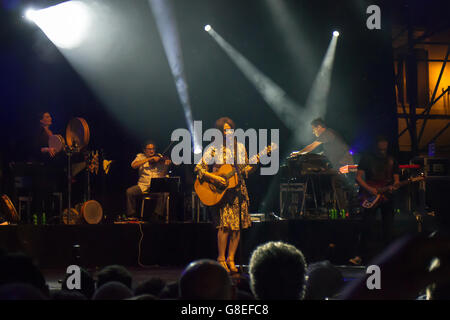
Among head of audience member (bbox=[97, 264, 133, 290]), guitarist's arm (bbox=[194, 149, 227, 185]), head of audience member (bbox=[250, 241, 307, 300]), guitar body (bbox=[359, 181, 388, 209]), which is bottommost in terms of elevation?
head of audience member (bbox=[97, 264, 133, 290])

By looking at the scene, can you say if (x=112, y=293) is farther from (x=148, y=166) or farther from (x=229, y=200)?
(x=148, y=166)

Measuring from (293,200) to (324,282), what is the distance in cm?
705

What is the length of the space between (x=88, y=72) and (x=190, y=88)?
243 centimetres

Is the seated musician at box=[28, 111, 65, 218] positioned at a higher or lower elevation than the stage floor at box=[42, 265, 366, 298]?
higher

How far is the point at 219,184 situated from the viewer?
5824 millimetres

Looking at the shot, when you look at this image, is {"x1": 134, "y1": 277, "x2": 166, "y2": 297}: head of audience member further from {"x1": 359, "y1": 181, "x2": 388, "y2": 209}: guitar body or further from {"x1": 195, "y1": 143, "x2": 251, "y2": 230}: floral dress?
{"x1": 359, "y1": 181, "x2": 388, "y2": 209}: guitar body

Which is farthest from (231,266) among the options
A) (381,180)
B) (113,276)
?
(113,276)

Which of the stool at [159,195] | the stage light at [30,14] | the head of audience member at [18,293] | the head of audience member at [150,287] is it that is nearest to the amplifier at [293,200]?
the stool at [159,195]

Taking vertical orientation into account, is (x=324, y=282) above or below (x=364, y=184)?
below

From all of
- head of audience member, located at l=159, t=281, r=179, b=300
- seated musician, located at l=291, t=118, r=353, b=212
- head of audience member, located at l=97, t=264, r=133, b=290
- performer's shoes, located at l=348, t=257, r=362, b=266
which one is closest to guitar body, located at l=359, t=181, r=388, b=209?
performer's shoes, located at l=348, t=257, r=362, b=266

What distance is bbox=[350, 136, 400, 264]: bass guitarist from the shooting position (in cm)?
664

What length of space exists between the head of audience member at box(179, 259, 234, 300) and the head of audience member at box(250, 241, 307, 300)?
0.80ft
